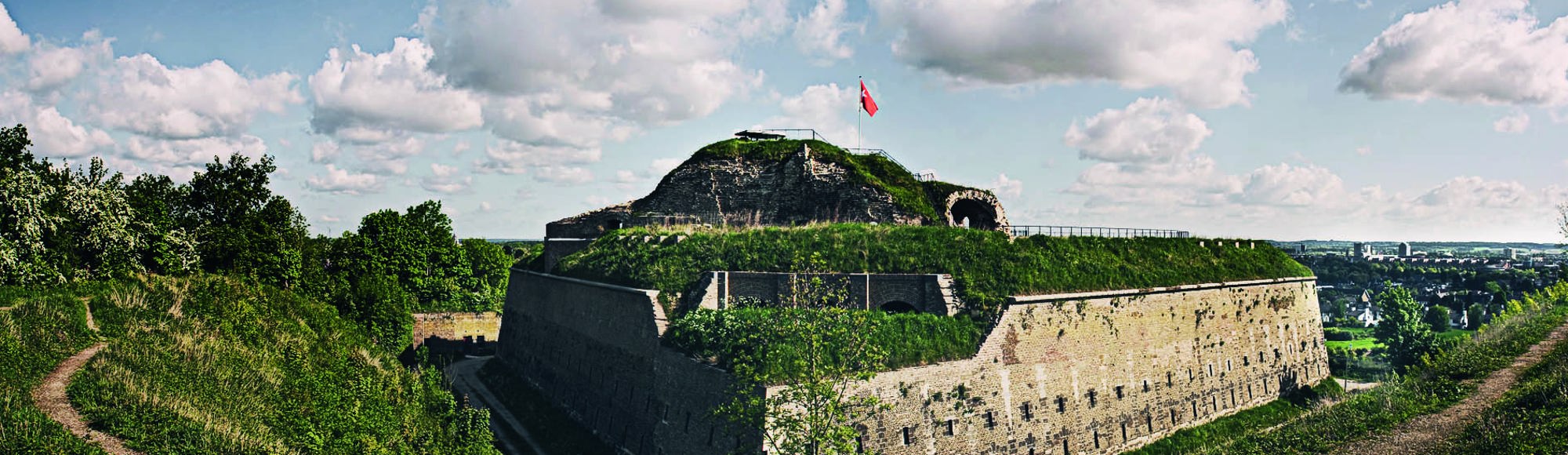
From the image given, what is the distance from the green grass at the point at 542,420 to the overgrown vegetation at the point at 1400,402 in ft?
68.3

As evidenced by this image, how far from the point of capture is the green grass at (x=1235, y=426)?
96.3ft

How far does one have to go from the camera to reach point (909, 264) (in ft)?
93.9

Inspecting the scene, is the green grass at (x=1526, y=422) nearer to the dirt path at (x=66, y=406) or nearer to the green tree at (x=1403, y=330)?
the dirt path at (x=66, y=406)

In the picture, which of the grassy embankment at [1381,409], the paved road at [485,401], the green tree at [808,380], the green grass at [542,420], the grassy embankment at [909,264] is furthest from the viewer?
the paved road at [485,401]

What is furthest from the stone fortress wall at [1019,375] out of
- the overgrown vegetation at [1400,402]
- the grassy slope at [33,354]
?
the grassy slope at [33,354]

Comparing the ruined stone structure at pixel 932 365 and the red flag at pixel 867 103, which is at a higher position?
the red flag at pixel 867 103

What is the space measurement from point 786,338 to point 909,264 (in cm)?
728

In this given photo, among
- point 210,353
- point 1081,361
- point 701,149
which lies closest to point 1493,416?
point 1081,361

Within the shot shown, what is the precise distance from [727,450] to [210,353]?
47.8 ft

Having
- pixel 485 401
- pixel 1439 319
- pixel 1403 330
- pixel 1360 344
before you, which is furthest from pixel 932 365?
pixel 1439 319

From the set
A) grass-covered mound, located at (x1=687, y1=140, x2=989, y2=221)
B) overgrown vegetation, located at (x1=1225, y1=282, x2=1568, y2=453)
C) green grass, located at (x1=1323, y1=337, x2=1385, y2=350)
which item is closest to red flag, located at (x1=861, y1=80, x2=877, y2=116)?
grass-covered mound, located at (x1=687, y1=140, x2=989, y2=221)

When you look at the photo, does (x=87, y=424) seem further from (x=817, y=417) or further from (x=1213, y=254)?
(x=1213, y=254)

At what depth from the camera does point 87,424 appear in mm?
16703

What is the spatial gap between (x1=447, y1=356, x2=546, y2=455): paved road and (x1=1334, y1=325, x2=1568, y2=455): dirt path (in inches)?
1004
